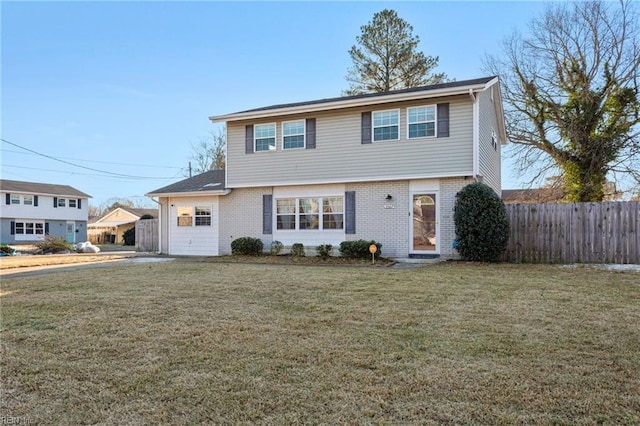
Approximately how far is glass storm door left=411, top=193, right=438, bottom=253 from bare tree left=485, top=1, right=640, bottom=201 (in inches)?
408

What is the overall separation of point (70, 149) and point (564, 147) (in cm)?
3679

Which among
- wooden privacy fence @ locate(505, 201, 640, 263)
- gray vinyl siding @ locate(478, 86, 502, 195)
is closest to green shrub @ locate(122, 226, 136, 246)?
gray vinyl siding @ locate(478, 86, 502, 195)

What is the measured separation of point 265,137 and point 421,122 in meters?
5.80

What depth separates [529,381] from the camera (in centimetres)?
303

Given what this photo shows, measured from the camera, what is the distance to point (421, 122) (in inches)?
501

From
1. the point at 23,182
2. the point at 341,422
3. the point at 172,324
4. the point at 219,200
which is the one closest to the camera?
the point at 341,422

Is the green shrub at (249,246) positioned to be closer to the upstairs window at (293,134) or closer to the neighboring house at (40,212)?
the upstairs window at (293,134)

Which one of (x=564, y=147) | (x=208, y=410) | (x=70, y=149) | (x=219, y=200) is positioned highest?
(x=70, y=149)

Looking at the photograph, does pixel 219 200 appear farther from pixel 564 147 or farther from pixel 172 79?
pixel 564 147

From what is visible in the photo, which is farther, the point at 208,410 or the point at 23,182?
the point at 23,182

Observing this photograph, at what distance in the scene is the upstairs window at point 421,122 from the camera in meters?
12.6

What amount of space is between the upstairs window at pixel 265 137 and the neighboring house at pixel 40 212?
30453 mm

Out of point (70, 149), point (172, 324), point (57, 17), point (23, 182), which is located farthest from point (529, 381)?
point (23, 182)

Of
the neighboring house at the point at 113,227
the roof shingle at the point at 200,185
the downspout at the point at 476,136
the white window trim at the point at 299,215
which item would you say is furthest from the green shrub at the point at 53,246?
the downspout at the point at 476,136
